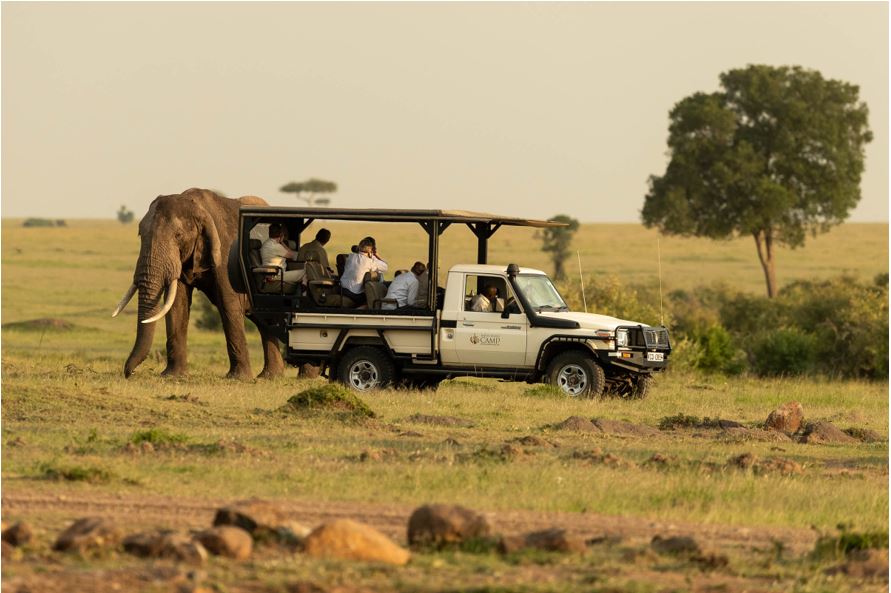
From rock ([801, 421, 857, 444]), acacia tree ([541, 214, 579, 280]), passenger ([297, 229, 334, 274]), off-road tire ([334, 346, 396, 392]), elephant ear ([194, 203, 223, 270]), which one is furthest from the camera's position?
acacia tree ([541, 214, 579, 280])

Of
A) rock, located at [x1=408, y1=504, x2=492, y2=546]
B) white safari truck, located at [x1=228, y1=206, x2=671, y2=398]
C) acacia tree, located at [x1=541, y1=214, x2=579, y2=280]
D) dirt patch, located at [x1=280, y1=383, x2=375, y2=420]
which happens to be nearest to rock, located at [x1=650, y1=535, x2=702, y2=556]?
rock, located at [x1=408, y1=504, x2=492, y2=546]

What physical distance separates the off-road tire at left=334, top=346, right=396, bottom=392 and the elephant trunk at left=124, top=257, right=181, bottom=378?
2.86m

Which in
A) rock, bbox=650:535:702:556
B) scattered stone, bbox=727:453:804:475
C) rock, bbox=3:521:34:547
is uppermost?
scattered stone, bbox=727:453:804:475

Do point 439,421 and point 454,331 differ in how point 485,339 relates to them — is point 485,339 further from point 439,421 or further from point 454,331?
point 439,421

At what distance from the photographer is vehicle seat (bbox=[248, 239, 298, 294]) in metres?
21.9

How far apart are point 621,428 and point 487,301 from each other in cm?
421

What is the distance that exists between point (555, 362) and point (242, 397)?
4.00 metres

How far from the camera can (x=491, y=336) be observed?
2102cm

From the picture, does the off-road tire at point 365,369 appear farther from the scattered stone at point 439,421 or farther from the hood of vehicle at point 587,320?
the scattered stone at point 439,421

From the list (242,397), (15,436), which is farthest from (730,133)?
(15,436)

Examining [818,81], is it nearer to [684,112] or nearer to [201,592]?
[684,112]

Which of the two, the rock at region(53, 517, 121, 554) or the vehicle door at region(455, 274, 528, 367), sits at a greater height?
the vehicle door at region(455, 274, 528, 367)

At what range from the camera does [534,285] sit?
21.4 m

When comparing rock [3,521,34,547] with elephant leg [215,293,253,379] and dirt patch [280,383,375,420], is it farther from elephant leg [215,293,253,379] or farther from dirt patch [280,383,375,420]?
elephant leg [215,293,253,379]
